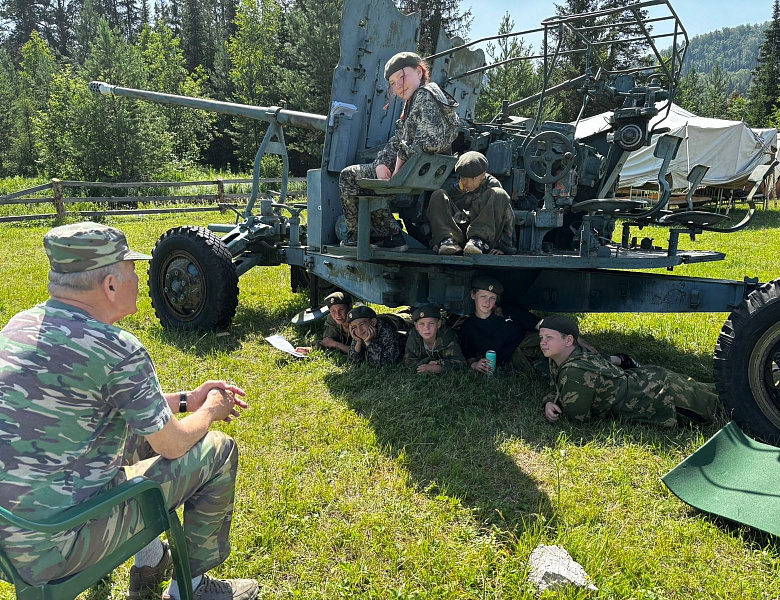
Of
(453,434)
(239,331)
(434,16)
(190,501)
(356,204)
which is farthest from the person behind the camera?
(434,16)

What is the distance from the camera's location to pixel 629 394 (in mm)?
3908

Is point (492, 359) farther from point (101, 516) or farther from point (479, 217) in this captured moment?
point (101, 516)

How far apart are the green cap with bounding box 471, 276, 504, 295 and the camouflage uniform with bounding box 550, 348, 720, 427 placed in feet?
2.90

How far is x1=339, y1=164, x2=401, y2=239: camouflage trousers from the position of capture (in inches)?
184

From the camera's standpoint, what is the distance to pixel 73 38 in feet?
166

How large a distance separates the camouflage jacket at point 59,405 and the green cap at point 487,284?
304 cm

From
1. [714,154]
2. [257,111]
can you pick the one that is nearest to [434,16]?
[714,154]

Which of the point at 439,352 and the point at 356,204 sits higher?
the point at 356,204

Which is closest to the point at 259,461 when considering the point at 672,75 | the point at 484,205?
the point at 484,205

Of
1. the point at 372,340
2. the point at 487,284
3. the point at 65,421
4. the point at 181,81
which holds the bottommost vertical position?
the point at 372,340

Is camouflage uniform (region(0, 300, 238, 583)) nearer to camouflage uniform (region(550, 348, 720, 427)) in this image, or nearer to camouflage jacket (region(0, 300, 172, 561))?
camouflage jacket (region(0, 300, 172, 561))

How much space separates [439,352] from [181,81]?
37.4 m

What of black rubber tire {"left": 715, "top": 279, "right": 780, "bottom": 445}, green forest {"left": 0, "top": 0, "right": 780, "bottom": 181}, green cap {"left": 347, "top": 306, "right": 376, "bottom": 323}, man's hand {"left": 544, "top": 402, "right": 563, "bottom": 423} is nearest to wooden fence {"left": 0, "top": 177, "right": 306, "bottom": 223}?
green forest {"left": 0, "top": 0, "right": 780, "bottom": 181}

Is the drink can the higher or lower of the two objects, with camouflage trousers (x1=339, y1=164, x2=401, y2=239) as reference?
lower
